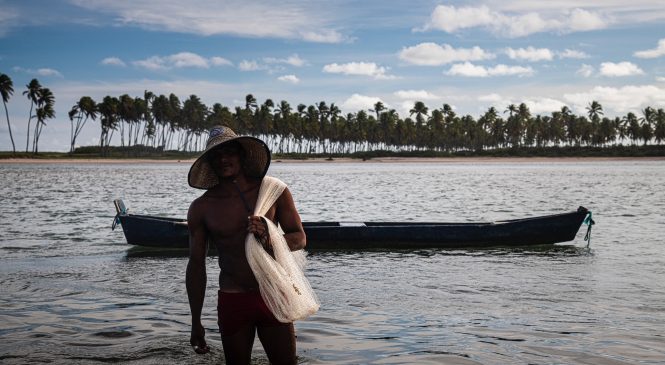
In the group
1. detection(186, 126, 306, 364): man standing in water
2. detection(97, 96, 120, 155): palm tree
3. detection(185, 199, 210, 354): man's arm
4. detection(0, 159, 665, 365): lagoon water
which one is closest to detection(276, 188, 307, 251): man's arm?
detection(186, 126, 306, 364): man standing in water

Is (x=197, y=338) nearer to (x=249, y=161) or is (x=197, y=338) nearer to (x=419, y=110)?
(x=249, y=161)

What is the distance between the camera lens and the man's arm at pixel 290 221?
14.7 ft

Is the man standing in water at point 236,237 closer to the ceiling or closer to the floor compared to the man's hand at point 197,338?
closer to the ceiling

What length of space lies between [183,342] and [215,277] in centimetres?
520

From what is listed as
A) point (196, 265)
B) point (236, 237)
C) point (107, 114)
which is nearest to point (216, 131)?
point (236, 237)

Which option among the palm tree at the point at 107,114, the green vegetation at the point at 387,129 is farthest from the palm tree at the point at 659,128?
the palm tree at the point at 107,114

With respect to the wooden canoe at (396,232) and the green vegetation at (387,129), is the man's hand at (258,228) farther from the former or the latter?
the green vegetation at (387,129)

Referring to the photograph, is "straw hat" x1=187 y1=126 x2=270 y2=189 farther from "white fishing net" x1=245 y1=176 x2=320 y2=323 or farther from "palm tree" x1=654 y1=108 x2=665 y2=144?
"palm tree" x1=654 y1=108 x2=665 y2=144

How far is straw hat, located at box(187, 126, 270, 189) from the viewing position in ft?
15.0

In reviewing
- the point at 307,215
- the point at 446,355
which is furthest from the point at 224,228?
the point at 307,215

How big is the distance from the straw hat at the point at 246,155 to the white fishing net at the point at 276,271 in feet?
0.66

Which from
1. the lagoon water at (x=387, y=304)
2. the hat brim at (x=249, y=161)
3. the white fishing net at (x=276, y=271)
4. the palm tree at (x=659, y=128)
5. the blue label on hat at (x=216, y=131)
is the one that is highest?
the palm tree at (x=659, y=128)

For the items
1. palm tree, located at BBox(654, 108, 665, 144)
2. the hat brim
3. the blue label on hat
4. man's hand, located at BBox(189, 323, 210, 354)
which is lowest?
man's hand, located at BBox(189, 323, 210, 354)

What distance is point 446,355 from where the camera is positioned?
25.3ft
